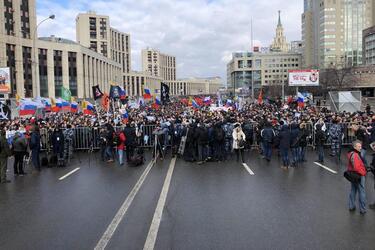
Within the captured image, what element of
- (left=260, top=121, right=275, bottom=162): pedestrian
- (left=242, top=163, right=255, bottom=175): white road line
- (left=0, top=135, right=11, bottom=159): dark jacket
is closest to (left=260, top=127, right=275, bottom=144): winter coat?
(left=260, top=121, right=275, bottom=162): pedestrian

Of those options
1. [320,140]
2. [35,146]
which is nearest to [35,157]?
[35,146]

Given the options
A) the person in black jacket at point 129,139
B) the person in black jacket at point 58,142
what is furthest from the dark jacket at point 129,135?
the person in black jacket at point 58,142

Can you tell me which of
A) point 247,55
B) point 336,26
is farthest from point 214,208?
point 247,55

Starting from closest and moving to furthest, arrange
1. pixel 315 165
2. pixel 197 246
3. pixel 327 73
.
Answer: pixel 197 246
pixel 315 165
pixel 327 73

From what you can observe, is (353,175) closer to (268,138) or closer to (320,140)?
(320,140)

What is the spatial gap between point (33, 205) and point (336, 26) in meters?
145

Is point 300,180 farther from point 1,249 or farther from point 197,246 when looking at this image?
point 1,249

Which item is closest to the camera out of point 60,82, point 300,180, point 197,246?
point 197,246

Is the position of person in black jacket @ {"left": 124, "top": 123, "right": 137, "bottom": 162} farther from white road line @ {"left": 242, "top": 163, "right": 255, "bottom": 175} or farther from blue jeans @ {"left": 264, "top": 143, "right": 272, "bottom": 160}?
blue jeans @ {"left": 264, "top": 143, "right": 272, "bottom": 160}

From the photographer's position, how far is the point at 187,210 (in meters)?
7.76

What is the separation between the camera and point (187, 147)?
47.7ft

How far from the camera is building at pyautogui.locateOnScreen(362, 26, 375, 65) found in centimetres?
9969

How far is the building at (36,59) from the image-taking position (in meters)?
73.8

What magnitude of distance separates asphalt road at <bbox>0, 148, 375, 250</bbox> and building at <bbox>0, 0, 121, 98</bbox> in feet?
202
